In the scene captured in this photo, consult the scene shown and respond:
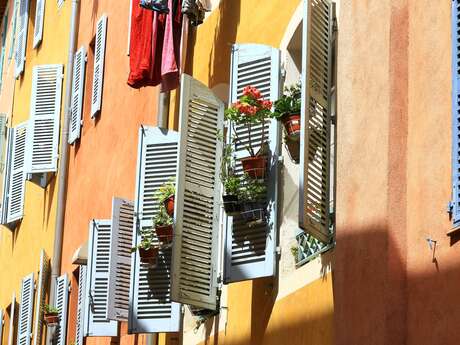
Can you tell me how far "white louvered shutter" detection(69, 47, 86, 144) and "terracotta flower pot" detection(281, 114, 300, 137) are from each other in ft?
29.8

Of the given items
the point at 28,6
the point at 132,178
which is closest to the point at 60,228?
the point at 132,178

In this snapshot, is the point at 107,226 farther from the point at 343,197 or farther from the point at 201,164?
the point at 343,197

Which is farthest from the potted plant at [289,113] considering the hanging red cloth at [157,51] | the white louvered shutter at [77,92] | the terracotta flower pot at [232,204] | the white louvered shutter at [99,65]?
the white louvered shutter at [77,92]

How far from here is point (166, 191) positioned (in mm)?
13875

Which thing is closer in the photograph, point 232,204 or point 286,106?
point 286,106

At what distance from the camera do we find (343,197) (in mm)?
10359

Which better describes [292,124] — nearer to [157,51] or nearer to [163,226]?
[163,226]

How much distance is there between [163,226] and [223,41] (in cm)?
177

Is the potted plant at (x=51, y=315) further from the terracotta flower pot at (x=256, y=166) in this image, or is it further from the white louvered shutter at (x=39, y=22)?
the terracotta flower pot at (x=256, y=166)

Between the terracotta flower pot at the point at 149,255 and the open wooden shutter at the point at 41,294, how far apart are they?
6.44m

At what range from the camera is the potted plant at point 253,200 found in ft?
38.9

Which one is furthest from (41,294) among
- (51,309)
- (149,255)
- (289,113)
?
(289,113)

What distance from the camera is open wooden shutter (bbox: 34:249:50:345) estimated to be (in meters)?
20.0

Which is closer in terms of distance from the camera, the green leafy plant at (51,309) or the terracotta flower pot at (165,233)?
the terracotta flower pot at (165,233)
